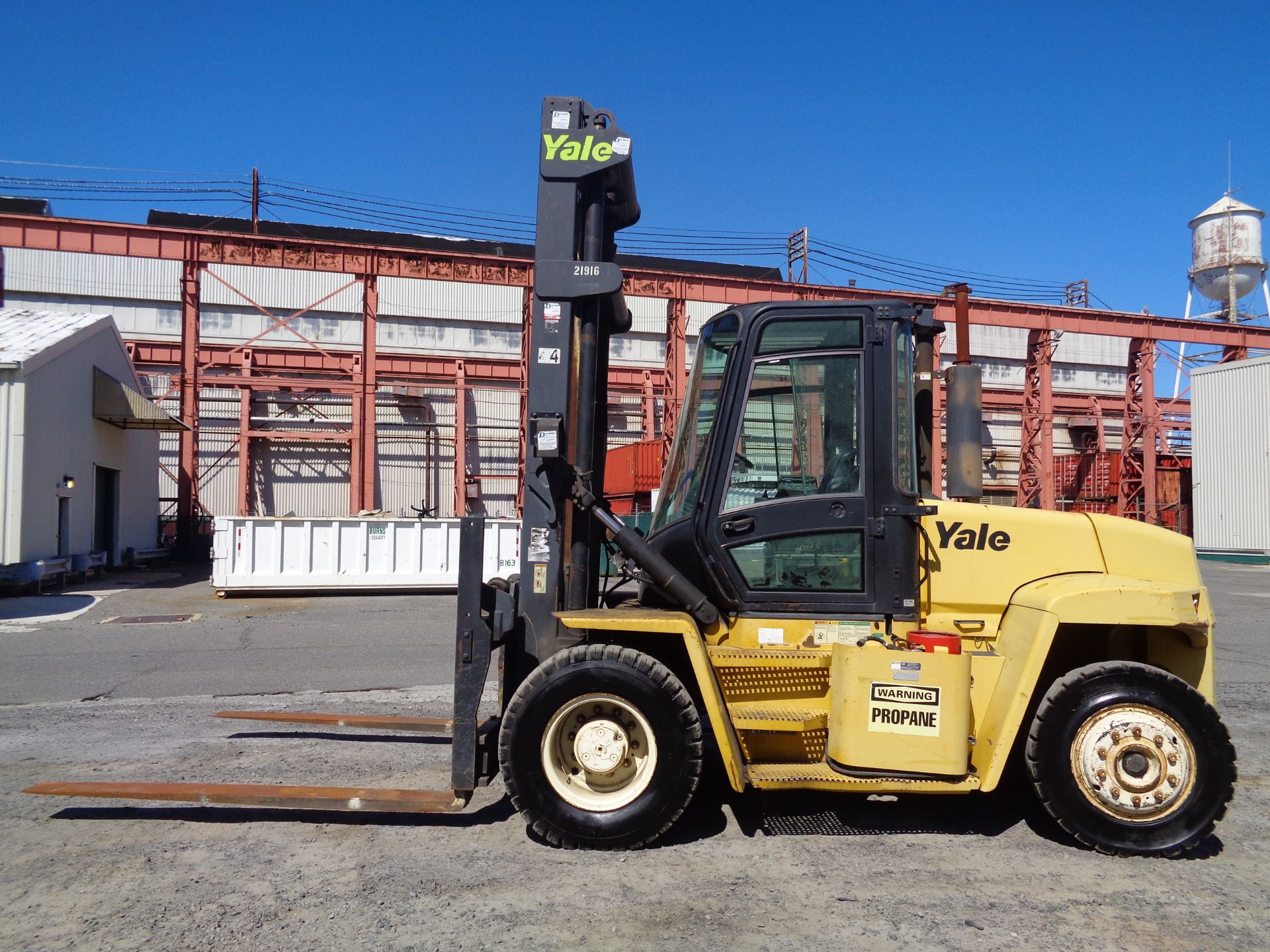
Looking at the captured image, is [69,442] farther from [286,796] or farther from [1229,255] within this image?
[1229,255]

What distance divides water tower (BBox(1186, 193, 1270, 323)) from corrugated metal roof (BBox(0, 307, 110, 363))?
4597 centimetres

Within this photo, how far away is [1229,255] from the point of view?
41906 mm

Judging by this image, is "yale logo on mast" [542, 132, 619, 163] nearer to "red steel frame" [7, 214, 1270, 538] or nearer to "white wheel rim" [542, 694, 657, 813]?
"white wheel rim" [542, 694, 657, 813]

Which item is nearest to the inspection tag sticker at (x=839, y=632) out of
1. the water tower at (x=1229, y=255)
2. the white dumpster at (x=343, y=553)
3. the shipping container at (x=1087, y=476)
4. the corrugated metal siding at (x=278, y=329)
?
the white dumpster at (x=343, y=553)

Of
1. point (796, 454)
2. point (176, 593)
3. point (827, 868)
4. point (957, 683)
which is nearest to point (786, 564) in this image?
point (796, 454)

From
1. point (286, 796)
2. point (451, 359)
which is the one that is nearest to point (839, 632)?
point (286, 796)

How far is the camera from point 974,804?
519cm

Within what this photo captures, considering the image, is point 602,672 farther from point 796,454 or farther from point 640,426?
point 640,426

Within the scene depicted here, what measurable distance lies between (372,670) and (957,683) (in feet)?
23.1

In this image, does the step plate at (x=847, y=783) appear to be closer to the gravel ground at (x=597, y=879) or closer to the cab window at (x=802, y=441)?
the gravel ground at (x=597, y=879)

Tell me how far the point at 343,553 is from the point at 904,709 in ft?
49.4

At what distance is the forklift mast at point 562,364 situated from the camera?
496 cm

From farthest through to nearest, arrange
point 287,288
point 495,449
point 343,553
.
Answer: point 287,288 < point 495,449 < point 343,553

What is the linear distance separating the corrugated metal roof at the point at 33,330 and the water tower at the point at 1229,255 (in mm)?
45973
